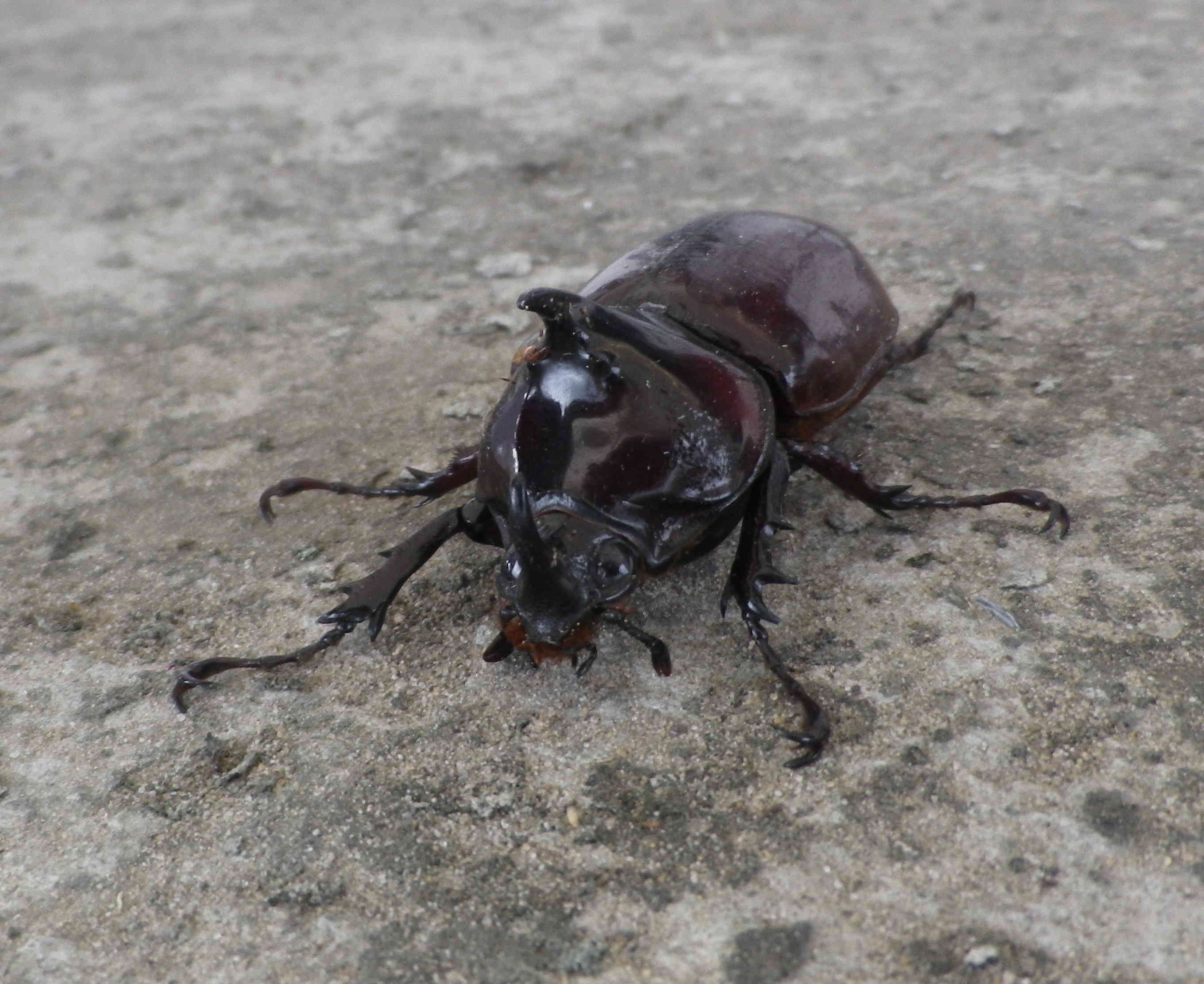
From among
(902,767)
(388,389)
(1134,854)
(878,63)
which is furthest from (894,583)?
(878,63)

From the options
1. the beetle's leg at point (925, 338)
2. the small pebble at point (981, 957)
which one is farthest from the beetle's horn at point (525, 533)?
the beetle's leg at point (925, 338)

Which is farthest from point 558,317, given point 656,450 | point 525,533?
point 525,533

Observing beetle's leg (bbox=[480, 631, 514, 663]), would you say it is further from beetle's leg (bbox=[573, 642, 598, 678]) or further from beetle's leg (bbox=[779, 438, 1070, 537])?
beetle's leg (bbox=[779, 438, 1070, 537])

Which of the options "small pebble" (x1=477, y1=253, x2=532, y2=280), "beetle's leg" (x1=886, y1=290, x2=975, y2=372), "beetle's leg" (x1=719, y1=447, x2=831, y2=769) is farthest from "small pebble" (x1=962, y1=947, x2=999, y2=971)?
"small pebble" (x1=477, y1=253, x2=532, y2=280)

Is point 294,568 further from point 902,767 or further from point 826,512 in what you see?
point 902,767

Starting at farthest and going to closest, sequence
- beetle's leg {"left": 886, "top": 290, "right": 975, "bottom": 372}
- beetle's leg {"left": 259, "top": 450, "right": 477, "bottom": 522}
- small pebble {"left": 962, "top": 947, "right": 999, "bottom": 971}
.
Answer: beetle's leg {"left": 886, "top": 290, "right": 975, "bottom": 372} → beetle's leg {"left": 259, "top": 450, "right": 477, "bottom": 522} → small pebble {"left": 962, "top": 947, "right": 999, "bottom": 971}

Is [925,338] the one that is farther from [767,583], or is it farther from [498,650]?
[498,650]

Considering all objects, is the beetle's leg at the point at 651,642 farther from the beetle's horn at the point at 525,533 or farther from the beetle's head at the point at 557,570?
the beetle's horn at the point at 525,533
